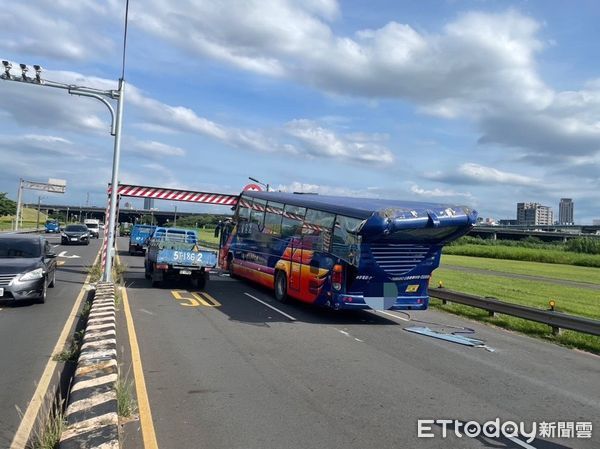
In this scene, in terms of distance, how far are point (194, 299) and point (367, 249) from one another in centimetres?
564

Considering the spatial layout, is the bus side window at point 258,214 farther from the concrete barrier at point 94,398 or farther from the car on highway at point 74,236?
the car on highway at point 74,236

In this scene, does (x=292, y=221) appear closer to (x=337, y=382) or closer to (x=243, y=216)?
(x=243, y=216)

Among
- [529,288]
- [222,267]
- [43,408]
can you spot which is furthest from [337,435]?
[529,288]

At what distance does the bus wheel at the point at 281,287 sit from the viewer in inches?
598

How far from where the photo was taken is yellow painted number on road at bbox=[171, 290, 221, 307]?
46.5 feet

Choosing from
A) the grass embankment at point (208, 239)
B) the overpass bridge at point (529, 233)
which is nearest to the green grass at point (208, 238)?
the grass embankment at point (208, 239)

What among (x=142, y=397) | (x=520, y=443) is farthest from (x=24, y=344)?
(x=520, y=443)

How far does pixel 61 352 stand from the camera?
26.3 feet

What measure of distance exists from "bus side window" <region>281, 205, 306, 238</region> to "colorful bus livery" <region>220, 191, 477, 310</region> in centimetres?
3

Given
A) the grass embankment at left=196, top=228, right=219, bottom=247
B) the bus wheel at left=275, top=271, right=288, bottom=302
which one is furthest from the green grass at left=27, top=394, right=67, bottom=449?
the grass embankment at left=196, top=228, right=219, bottom=247

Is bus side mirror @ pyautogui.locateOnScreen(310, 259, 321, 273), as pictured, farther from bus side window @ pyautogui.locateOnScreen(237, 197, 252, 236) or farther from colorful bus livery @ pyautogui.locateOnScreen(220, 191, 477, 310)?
bus side window @ pyautogui.locateOnScreen(237, 197, 252, 236)

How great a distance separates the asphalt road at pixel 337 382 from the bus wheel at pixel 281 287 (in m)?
2.61

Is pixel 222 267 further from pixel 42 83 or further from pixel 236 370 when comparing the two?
pixel 236 370

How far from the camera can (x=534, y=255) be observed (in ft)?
197
